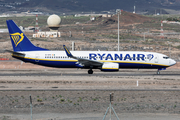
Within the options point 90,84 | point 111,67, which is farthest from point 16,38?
point 90,84

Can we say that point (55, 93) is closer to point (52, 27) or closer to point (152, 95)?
point (152, 95)

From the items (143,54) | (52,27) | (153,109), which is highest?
(52,27)

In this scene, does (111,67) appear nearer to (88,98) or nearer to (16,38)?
(16,38)

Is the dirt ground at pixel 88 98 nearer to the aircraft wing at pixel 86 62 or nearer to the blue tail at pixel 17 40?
the aircraft wing at pixel 86 62

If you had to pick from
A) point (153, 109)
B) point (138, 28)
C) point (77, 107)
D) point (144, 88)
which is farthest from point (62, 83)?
point (138, 28)

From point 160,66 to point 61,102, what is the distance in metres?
27.2

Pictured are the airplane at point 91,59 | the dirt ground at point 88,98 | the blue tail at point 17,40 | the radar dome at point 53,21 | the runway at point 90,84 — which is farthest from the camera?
the radar dome at point 53,21

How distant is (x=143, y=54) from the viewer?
2035 inches

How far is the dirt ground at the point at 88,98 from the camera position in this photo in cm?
2488

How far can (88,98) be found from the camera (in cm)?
3064

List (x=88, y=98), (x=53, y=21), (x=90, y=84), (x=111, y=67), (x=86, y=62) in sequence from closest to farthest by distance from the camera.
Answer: (x=88, y=98) → (x=90, y=84) → (x=111, y=67) → (x=86, y=62) → (x=53, y=21)

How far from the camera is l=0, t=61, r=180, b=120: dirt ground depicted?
979 inches

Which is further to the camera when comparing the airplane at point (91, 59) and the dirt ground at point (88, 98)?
the airplane at point (91, 59)

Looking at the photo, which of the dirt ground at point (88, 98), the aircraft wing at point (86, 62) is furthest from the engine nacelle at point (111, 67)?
the dirt ground at point (88, 98)
